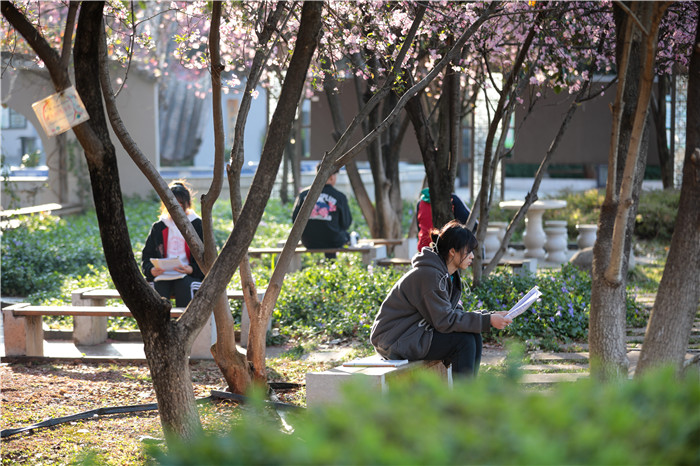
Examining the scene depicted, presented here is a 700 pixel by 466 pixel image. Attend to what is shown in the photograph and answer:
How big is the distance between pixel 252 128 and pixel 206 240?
31.7 m

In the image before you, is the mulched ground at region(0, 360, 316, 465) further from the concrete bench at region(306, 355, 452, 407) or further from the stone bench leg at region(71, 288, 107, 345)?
the stone bench leg at region(71, 288, 107, 345)

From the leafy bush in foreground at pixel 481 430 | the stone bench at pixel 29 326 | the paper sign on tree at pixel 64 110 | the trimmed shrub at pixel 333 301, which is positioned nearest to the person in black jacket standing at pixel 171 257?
the stone bench at pixel 29 326

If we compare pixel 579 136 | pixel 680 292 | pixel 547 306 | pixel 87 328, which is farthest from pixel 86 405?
pixel 579 136

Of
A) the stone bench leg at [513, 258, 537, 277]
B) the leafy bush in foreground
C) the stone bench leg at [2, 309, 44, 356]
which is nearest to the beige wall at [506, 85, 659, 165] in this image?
the stone bench leg at [513, 258, 537, 277]

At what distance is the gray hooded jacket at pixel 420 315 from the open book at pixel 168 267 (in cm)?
298

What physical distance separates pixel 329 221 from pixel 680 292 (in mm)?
7316

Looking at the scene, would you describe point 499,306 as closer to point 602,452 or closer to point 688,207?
point 688,207

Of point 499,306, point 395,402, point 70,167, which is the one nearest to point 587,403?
point 395,402

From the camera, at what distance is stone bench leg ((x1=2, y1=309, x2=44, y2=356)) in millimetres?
7695

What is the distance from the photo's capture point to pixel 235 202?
19.6 ft

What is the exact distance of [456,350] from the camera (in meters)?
5.49

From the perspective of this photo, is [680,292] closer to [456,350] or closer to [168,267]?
[456,350]

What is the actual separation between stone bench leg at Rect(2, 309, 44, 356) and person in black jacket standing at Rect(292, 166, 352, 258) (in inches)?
161

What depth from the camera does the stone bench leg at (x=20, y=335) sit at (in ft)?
25.2
